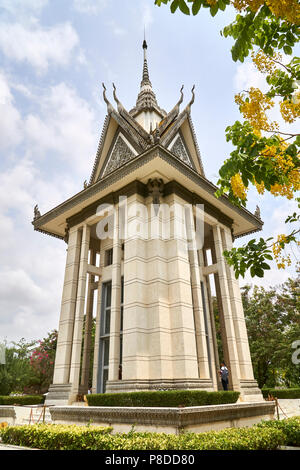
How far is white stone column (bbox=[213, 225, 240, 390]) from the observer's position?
16.1 m

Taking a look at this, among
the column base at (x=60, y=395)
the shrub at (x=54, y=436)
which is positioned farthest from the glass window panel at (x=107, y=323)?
the shrub at (x=54, y=436)

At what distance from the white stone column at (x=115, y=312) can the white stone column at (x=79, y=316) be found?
93.1 inches

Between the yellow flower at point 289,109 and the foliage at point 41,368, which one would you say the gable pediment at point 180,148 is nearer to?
the yellow flower at point 289,109

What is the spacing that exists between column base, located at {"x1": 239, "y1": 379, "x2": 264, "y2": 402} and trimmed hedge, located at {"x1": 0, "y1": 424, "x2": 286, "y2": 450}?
287 inches

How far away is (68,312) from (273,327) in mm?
16984

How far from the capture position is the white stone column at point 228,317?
52.9ft

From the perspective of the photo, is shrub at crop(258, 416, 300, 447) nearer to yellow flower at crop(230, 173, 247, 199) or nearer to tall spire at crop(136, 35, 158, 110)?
yellow flower at crop(230, 173, 247, 199)

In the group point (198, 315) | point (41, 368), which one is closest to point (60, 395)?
point (198, 315)

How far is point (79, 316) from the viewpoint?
1680 centimetres

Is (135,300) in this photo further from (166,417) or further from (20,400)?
(20,400)

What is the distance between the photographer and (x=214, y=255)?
20.8 m

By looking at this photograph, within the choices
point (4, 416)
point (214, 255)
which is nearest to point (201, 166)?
point (214, 255)

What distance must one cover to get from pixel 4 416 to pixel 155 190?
12.2 m
